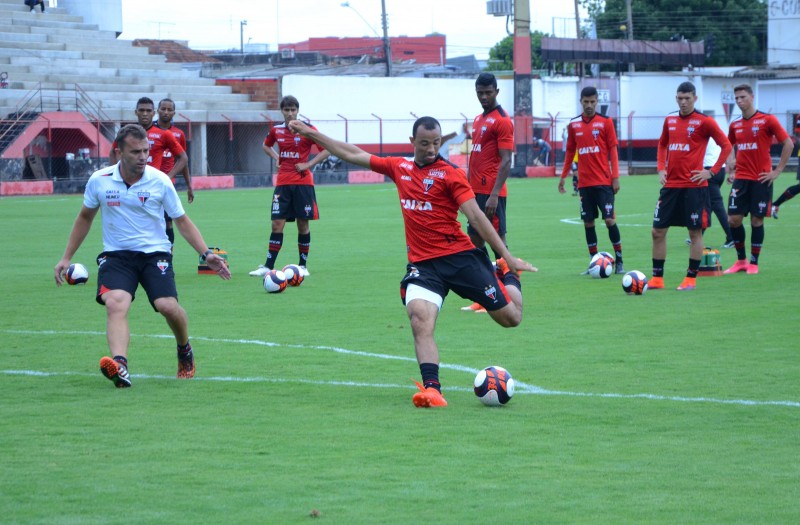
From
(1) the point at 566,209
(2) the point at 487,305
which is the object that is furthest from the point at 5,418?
(1) the point at 566,209

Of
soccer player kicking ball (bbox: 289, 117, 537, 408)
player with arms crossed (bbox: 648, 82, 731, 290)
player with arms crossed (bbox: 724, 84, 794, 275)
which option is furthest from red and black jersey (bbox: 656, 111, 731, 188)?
soccer player kicking ball (bbox: 289, 117, 537, 408)

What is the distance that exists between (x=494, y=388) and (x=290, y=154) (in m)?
8.96

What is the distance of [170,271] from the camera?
8531 millimetres

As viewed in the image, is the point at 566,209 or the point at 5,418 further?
the point at 566,209

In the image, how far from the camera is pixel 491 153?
40.2 ft

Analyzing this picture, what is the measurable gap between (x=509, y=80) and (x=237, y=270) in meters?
45.6

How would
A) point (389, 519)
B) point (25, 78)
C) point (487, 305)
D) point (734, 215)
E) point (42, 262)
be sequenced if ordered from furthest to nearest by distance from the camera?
point (25, 78) < point (42, 262) < point (734, 215) < point (487, 305) < point (389, 519)

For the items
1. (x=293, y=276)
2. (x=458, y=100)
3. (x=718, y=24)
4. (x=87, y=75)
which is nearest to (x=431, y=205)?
(x=293, y=276)

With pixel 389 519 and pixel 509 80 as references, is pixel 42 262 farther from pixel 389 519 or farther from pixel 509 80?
pixel 509 80

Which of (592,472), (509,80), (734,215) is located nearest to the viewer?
(592,472)

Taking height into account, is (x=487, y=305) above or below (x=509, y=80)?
below

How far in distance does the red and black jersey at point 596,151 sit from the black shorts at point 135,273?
310 inches

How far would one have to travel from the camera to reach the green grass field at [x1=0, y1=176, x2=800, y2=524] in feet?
17.7

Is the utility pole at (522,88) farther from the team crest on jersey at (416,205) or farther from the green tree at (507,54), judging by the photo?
the green tree at (507,54)
